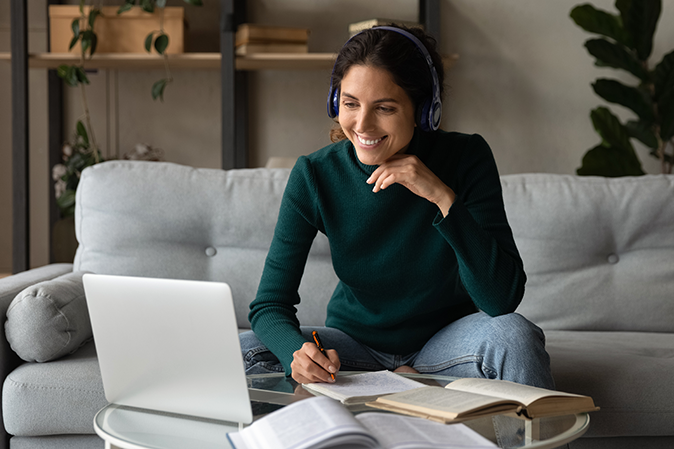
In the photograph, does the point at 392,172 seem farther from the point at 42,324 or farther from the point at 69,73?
the point at 69,73

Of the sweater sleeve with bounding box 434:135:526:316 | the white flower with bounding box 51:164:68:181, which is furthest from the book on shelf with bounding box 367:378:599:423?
the white flower with bounding box 51:164:68:181

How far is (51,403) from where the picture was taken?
4.25 ft

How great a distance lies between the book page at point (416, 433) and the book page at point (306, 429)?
3 cm

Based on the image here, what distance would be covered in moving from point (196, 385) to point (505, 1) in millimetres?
2698

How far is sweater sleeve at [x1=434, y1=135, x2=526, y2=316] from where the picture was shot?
1.10 metres

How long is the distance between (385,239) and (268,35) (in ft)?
5.11

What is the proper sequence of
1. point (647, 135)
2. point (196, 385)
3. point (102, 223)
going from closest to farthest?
point (196, 385), point (102, 223), point (647, 135)

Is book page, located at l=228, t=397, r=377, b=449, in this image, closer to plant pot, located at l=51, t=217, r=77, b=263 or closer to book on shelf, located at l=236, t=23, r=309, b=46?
book on shelf, located at l=236, t=23, r=309, b=46

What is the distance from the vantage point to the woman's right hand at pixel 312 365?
0.97 metres

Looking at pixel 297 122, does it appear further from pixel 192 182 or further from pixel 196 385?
pixel 196 385

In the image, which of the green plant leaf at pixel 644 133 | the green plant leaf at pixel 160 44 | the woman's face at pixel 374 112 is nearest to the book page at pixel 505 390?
the woman's face at pixel 374 112

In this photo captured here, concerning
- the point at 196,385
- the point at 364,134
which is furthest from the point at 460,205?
the point at 196,385

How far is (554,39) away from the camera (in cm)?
295

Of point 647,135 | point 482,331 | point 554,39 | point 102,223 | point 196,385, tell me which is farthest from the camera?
point 554,39
